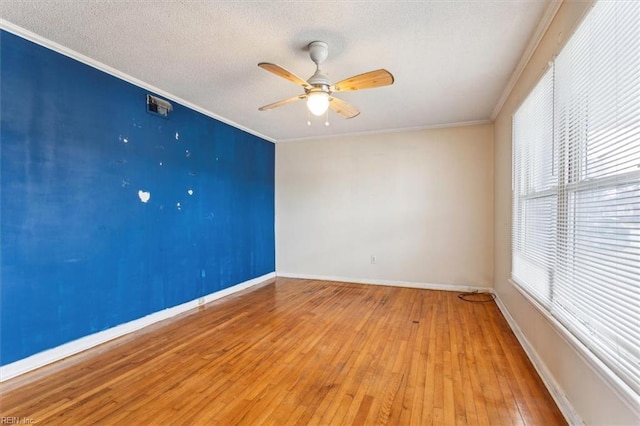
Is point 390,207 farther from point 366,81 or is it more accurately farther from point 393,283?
point 366,81

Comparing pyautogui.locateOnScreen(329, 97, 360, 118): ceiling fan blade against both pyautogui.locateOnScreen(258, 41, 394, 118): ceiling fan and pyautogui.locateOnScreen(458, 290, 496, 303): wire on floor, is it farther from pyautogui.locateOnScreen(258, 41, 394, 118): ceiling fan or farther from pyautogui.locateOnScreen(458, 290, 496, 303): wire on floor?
pyautogui.locateOnScreen(458, 290, 496, 303): wire on floor

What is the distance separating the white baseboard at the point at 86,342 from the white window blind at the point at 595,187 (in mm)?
3607

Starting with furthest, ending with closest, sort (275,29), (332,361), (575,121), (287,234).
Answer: (287,234), (332,361), (275,29), (575,121)

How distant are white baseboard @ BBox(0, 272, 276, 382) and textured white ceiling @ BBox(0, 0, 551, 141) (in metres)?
2.45

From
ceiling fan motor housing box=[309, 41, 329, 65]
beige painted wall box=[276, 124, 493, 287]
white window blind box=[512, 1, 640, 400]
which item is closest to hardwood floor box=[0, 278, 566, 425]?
white window blind box=[512, 1, 640, 400]

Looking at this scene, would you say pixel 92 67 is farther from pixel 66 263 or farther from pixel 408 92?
pixel 408 92

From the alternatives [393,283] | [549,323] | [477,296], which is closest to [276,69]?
[549,323]

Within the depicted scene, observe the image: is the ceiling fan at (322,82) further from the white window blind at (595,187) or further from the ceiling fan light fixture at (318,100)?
the white window blind at (595,187)

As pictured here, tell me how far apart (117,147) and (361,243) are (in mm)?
3656

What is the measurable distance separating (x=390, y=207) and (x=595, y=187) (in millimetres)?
3480

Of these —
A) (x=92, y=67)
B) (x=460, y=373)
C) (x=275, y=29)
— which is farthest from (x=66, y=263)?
→ (x=460, y=373)

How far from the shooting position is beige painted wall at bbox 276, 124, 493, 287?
15.0ft

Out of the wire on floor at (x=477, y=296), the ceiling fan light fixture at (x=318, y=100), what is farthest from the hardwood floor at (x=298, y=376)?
the ceiling fan light fixture at (x=318, y=100)

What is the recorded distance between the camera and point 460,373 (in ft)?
7.53
